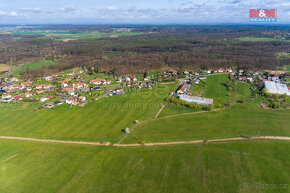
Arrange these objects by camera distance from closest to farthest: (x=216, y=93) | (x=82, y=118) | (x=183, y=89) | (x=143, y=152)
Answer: (x=143, y=152) → (x=82, y=118) → (x=216, y=93) → (x=183, y=89)

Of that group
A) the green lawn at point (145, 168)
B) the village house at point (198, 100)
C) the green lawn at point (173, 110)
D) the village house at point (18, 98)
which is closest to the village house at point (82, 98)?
the village house at point (18, 98)

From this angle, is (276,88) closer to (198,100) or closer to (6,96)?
(198,100)

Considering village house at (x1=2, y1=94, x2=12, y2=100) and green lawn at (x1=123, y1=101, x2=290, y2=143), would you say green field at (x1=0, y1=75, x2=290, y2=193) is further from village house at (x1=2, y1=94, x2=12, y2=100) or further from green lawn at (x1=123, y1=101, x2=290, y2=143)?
village house at (x1=2, y1=94, x2=12, y2=100)

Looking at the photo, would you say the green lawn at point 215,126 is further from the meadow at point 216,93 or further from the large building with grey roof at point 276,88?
the large building with grey roof at point 276,88

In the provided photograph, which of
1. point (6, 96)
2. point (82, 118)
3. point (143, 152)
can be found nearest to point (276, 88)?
point (143, 152)

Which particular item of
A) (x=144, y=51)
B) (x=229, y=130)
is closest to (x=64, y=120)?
(x=229, y=130)

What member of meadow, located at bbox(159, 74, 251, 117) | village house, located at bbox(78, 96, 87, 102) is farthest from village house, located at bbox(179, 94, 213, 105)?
village house, located at bbox(78, 96, 87, 102)
